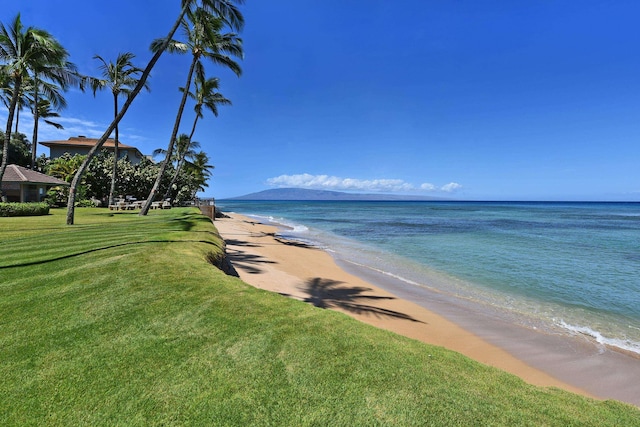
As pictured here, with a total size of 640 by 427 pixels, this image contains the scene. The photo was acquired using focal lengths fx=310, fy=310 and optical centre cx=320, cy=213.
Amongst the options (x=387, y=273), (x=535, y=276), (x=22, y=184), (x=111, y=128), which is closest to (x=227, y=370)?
(x=387, y=273)

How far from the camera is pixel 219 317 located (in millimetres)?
4027

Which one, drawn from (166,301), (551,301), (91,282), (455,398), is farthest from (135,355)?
(551,301)

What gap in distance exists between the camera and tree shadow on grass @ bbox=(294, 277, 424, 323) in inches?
321

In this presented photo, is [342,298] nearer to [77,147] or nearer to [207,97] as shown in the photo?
[207,97]

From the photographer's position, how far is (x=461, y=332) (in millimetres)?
7340

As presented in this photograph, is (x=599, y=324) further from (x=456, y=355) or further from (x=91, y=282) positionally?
(x=91, y=282)

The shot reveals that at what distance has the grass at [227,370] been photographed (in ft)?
8.10

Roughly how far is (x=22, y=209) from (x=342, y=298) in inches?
755

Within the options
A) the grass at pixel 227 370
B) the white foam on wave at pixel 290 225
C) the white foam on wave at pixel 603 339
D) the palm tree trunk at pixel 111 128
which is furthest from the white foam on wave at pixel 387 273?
the white foam on wave at pixel 290 225

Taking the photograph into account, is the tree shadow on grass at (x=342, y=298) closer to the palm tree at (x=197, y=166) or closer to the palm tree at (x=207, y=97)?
the palm tree at (x=207, y=97)

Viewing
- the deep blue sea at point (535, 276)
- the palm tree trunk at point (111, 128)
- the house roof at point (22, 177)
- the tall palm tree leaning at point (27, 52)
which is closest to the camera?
the deep blue sea at point (535, 276)

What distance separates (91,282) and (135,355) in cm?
275

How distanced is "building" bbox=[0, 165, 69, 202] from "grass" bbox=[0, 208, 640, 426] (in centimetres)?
2683

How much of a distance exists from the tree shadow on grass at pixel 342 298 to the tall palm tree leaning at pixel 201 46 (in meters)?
13.7
